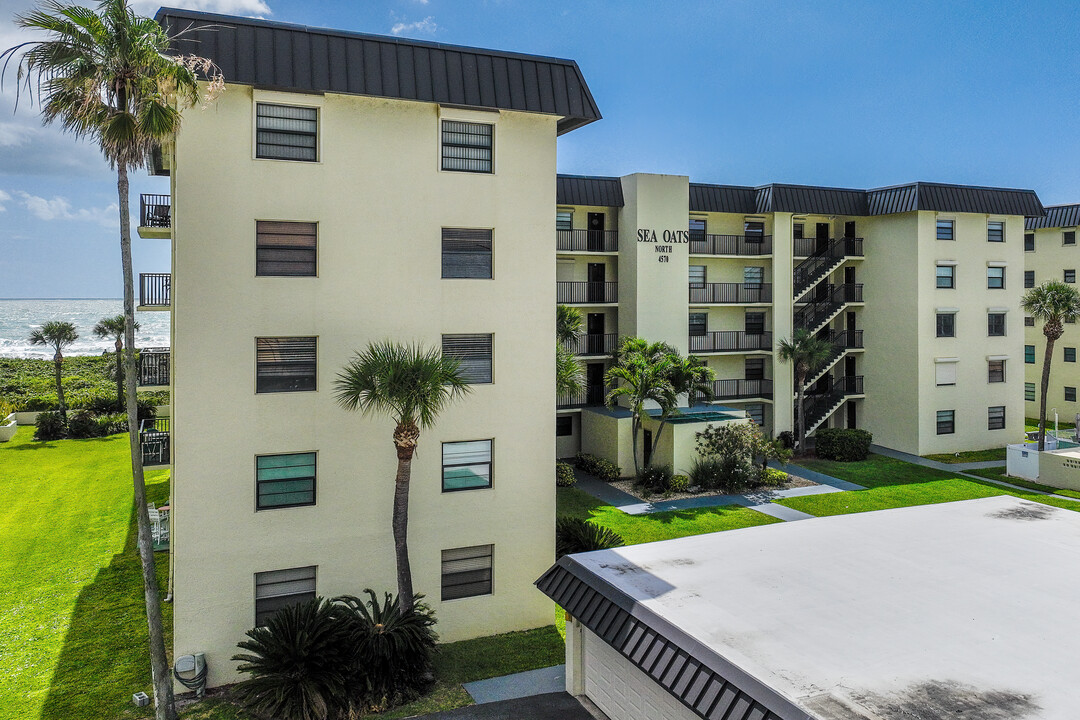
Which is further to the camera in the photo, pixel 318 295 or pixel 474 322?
pixel 474 322

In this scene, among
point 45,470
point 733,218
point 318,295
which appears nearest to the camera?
point 318,295

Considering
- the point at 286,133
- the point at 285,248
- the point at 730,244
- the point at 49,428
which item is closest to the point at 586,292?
the point at 730,244

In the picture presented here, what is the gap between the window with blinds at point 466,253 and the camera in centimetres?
1597

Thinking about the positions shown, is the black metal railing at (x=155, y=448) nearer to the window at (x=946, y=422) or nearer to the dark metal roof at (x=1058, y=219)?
the window at (x=946, y=422)

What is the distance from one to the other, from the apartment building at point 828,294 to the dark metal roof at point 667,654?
67.1 feet

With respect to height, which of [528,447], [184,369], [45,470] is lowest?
[45,470]

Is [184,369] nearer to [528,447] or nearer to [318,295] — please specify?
[318,295]

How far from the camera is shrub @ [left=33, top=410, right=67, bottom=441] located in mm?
39281

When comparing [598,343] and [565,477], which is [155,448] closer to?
[565,477]

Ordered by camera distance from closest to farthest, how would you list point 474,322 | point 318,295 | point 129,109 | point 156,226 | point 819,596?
point 819,596, point 129,109, point 318,295, point 474,322, point 156,226

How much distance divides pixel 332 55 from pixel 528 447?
9059mm

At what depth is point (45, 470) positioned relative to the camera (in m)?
32.0

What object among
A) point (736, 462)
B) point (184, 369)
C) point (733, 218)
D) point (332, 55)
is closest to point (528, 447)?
point (184, 369)

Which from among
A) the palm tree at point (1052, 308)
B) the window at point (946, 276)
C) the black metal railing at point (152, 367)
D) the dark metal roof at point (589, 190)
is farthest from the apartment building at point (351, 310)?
the palm tree at point (1052, 308)
